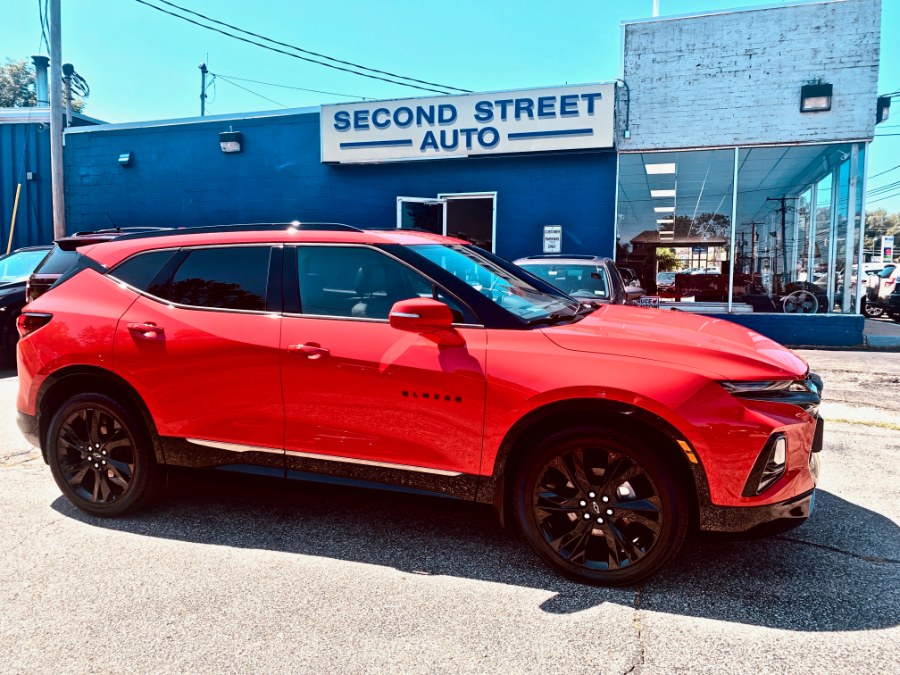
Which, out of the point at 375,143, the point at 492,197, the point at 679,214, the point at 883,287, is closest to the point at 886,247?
the point at 679,214

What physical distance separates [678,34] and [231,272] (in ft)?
36.3

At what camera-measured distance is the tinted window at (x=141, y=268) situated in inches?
156

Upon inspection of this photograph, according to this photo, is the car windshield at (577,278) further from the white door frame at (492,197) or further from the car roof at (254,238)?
the white door frame at (492,197)

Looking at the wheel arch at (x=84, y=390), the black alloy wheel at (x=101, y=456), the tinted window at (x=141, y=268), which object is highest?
the tinted window at (x=141, y=268)

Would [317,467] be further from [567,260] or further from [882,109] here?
[882,109]

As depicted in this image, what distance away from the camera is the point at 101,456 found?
3.95 m

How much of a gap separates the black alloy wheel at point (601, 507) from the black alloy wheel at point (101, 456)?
2231 millimetres

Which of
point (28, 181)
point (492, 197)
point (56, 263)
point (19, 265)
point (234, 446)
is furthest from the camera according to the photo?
point (28, 181)

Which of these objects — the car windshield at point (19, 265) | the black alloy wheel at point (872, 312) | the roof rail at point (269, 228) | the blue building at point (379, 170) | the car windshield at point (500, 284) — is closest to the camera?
the car windshield at point (500, 284)

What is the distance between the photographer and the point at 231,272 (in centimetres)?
381

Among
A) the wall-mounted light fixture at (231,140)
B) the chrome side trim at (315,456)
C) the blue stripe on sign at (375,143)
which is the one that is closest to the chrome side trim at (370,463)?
the chrome side trim at (315,456)

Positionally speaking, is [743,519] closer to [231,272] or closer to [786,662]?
[786,662]

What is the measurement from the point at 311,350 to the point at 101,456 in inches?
61.9

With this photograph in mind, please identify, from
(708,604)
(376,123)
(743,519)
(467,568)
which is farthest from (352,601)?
(376,123)
